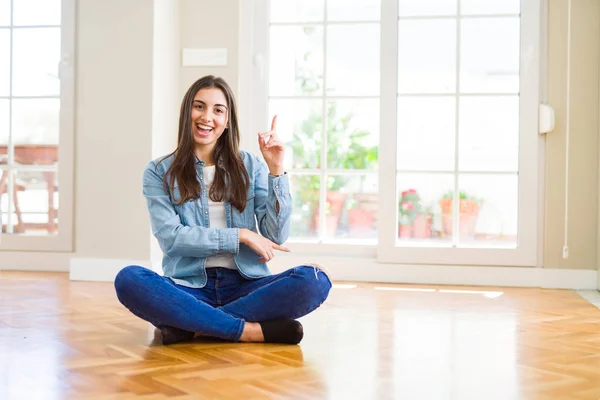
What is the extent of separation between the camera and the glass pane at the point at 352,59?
4.47m

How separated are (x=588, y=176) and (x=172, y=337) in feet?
8.54

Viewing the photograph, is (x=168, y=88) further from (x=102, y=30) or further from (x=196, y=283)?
(x=196, y=283)

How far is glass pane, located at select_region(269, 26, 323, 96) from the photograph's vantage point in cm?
450

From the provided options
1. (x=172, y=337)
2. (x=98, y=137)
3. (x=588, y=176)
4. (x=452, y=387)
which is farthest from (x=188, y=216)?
(x=588, y=176)

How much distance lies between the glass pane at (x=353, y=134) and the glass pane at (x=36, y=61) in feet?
5.30

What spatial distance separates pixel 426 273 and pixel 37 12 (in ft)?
8.84

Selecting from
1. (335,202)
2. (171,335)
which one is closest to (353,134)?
(335,202)

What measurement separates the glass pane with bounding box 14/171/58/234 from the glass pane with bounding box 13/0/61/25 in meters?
0.88

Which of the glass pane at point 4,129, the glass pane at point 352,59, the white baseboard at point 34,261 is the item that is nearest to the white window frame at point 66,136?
the white baseboard at point 34,261

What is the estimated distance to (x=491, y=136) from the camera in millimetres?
4250

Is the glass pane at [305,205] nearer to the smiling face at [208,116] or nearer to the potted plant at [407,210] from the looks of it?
the potted plant at [407,210]

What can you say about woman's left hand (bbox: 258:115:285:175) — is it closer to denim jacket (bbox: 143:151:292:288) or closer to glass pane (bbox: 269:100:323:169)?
denim jacket (bbox: 143:151:292:288)

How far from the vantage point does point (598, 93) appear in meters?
4.08

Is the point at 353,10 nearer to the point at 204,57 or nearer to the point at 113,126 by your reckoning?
the point at 204,57
